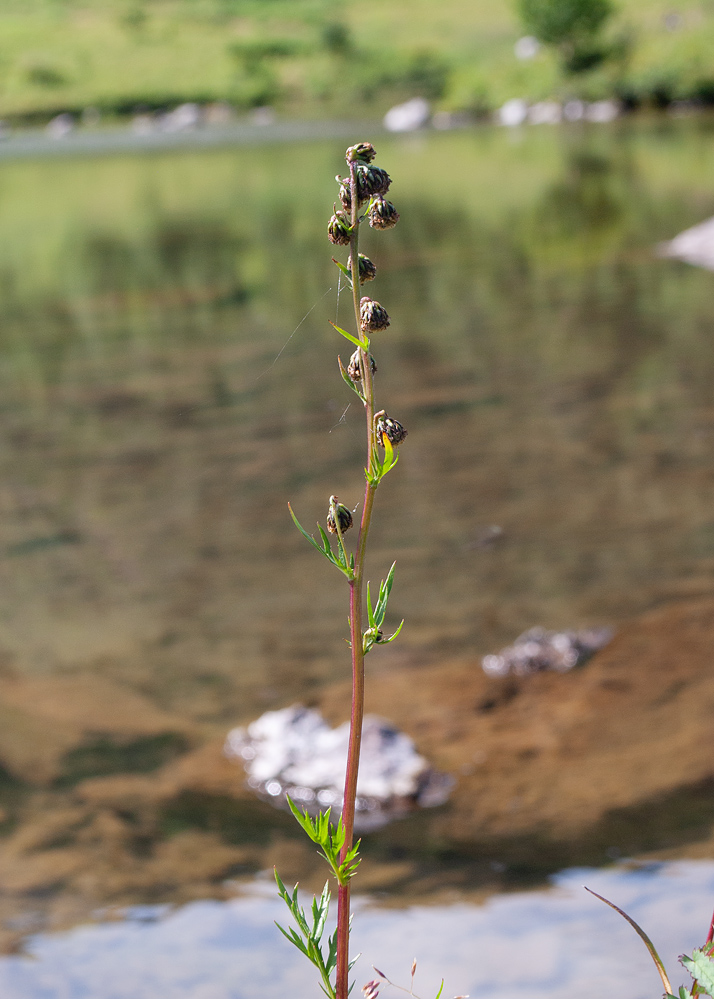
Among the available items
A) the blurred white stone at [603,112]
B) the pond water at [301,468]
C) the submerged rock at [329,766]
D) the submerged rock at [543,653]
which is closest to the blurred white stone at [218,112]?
the blurred white stone at [603,112]

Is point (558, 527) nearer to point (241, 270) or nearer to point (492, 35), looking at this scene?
point (241, 270)

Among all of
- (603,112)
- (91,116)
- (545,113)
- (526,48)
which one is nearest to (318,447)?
(603,112)

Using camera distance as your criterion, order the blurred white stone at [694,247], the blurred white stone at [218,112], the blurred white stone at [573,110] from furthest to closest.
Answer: the blurred white stone at [218,112] → the blurred white stone at [573,110] → the blurred white stone at [694,247]

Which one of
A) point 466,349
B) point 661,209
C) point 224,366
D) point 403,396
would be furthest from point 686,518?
point 661,209

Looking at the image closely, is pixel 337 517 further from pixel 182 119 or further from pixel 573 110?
pixel 182 119

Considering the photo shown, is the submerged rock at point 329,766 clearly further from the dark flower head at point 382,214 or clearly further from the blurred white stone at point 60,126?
the blurred white stone at point 60,126

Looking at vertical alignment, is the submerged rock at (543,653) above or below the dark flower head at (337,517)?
above
